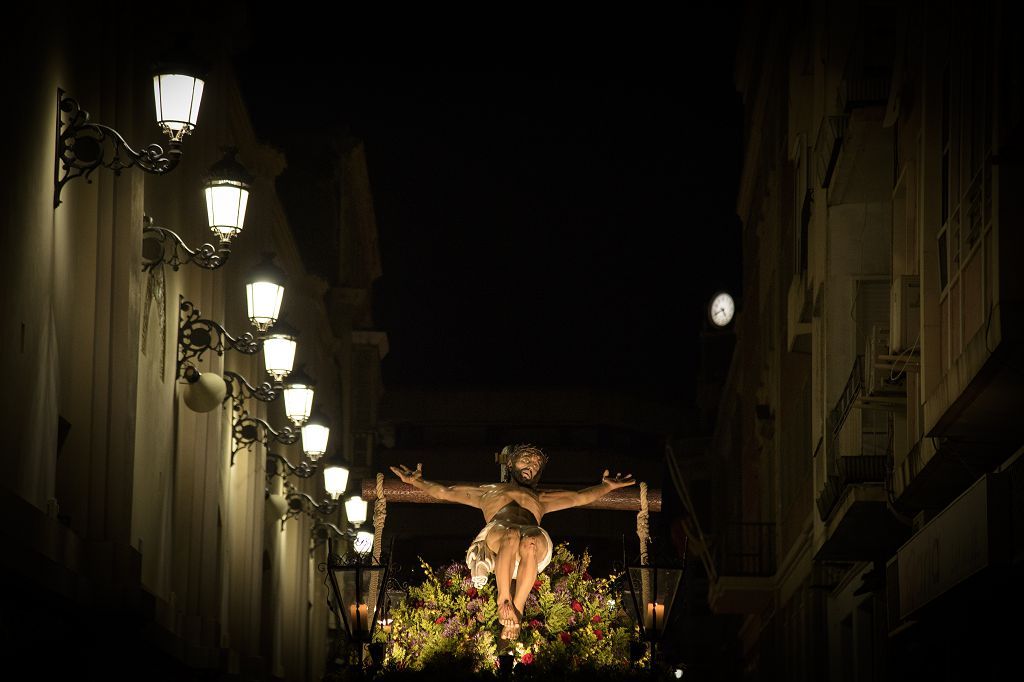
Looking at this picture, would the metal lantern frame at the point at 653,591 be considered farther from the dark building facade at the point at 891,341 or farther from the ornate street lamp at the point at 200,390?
the ornate street lamp at the point at 200,390

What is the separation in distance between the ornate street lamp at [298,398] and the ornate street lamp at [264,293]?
9.40 ft

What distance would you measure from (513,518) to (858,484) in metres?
5.26

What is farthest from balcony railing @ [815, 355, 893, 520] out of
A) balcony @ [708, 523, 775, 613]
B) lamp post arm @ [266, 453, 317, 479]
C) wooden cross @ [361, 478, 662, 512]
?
balcony @ [708, 523, 775, 613]

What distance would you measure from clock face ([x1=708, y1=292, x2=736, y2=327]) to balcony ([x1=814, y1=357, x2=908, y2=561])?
41394mm

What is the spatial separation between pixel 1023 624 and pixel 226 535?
38.3ft

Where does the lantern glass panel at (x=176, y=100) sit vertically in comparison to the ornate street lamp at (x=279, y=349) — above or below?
above

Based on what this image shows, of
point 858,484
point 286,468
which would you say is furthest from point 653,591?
point 286,468

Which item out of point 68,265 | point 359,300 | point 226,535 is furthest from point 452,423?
point 68,265

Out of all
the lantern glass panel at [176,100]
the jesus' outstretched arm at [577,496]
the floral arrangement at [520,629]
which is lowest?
the floral arrangement at [520,629]

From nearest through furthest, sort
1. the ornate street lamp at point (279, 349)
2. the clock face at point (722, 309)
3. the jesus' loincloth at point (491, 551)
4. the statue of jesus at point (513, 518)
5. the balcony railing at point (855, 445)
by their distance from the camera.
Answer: the statue of jesus at point (513, 518)
the jesus' loincloth at point (491, 551)
the ornate street lamp at point (279, 349)
the balcony railing at point (855, 445)
the clock face at point (722, 309)

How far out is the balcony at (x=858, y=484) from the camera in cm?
1994

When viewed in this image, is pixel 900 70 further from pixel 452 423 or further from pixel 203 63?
pixel 452 423

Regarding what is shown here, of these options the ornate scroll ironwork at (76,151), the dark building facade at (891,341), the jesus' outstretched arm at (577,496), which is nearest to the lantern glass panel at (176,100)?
the ornate scroll ironwork at (76,151)

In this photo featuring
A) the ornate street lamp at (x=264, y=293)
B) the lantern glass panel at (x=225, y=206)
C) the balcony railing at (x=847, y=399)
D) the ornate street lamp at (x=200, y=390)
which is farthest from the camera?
the balcony railing at (x=847, y=399)
